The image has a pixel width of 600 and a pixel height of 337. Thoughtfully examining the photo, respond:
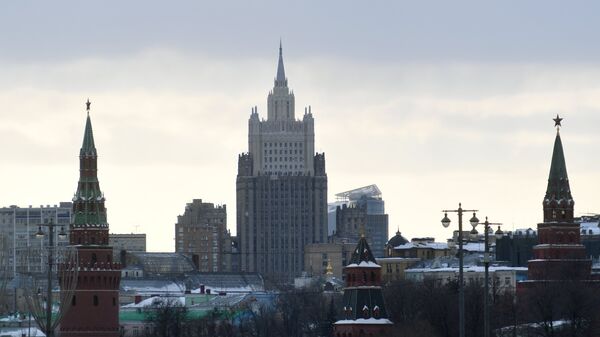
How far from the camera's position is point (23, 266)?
6885 inches

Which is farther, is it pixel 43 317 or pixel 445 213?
pixel 43 317

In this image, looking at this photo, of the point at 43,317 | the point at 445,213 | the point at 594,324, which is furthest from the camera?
the point at 594,324

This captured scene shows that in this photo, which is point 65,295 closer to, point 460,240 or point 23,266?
point 23,266

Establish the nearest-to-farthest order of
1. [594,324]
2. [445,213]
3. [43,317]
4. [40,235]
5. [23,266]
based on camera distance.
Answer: [445,213] → [40,235] → [43,317] → [23,266] → [594,324]

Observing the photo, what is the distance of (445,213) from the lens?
121 metres

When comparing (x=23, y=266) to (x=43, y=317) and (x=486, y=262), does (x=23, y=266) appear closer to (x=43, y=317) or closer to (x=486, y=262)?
(x=43, y=317)

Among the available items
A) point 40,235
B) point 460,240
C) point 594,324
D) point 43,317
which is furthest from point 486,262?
point 594,324

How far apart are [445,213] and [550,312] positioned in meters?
78.2

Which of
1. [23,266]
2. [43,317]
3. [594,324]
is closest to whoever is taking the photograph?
[43,317]

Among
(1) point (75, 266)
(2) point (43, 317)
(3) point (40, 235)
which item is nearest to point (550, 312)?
(1) point (75, 266)

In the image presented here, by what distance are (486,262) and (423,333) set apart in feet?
243

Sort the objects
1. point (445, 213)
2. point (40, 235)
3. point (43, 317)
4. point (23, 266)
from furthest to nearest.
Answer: point (23, 266)
point (43, 317)
point (40, 235)
point (445, 213)

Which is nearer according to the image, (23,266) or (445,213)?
(445,213)

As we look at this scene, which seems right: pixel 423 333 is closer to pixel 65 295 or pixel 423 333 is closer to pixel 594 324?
pixel 594 324
